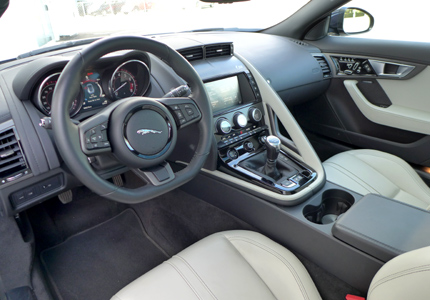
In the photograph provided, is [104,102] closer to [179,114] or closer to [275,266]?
[179,114]

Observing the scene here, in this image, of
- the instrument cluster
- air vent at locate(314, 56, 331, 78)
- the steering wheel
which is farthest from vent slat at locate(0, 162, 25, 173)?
air vent at locate(314, 56, 331, 78)

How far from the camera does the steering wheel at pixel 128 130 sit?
39.6 inches

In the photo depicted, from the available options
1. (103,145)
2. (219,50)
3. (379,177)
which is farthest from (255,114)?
(103,145)

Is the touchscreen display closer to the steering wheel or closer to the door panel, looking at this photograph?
the steering wheel

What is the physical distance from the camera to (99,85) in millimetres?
1364

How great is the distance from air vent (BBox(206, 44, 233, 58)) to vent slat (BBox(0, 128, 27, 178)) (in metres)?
0.96

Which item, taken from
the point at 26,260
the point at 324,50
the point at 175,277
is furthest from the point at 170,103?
the point at 324,50

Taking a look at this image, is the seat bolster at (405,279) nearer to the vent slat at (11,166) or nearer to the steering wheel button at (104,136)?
the steering wheel button at (104,136)

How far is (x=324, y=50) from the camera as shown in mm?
2602

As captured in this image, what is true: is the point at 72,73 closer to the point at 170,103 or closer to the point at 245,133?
the point at 170,103

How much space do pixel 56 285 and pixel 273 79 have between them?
1.66 meters

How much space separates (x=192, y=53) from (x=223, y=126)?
0.39 m

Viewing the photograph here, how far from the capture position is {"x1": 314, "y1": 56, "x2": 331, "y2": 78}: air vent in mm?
2545

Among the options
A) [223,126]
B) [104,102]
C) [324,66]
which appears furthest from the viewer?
[324,66]
